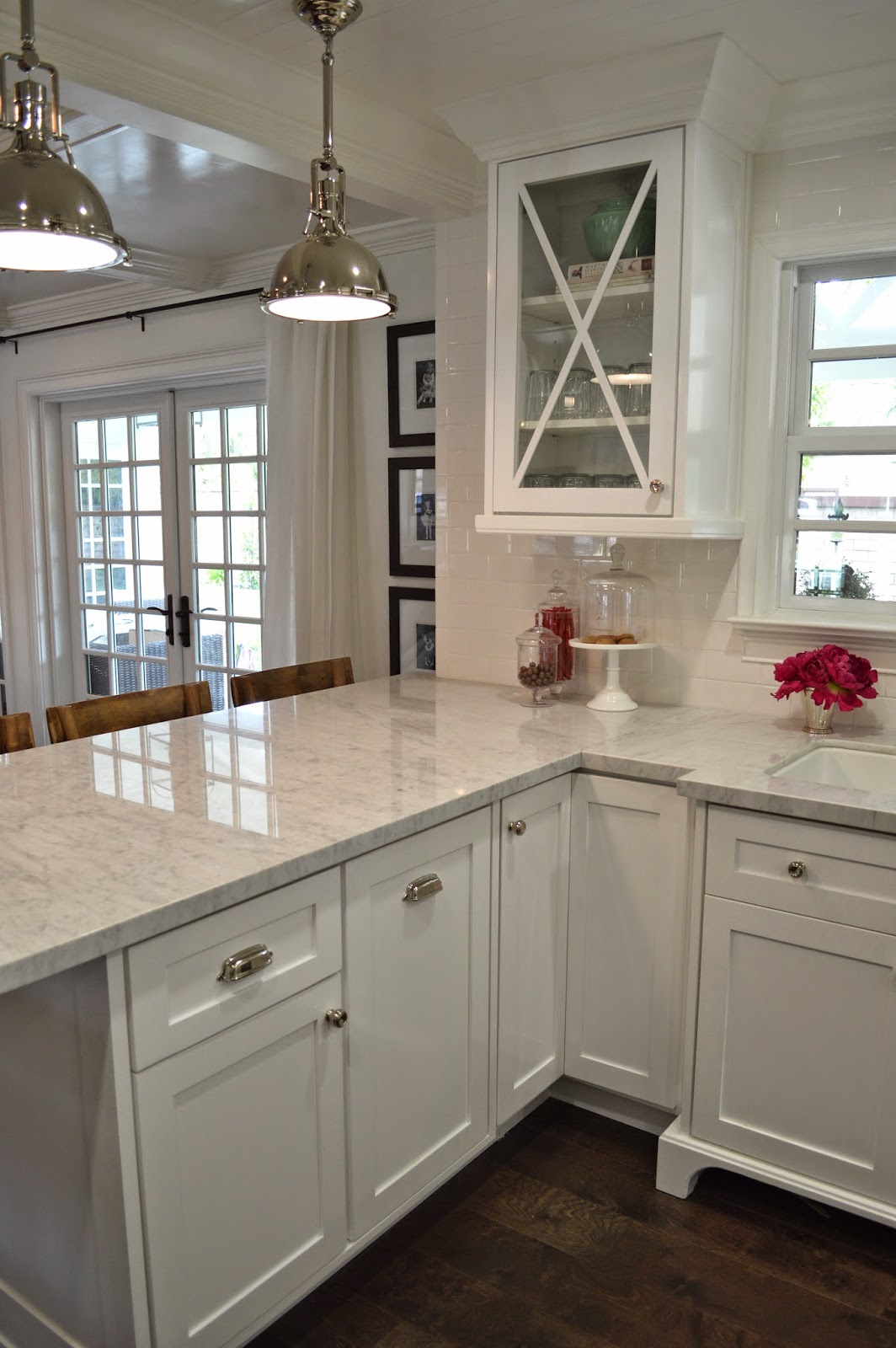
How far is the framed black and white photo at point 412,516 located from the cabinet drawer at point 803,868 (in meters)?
1.81

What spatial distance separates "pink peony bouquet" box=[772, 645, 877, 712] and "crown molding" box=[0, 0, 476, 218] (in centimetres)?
162

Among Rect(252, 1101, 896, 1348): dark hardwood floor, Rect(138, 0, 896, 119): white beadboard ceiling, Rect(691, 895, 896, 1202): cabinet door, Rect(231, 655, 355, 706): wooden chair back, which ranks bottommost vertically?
Rect(252, 1101, 896, 1348): dark hardwood floor

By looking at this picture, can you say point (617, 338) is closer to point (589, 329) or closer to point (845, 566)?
point (589, 329)

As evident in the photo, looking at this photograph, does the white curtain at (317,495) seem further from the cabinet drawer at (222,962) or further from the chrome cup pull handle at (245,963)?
the chrome cup pull handle at (245,963)

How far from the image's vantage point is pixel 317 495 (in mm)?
3834

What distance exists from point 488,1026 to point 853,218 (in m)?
2.05

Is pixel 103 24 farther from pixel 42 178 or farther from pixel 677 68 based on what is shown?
pixel 677 68

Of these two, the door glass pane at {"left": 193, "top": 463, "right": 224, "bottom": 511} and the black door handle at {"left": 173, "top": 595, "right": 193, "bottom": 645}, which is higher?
the door glass pane at {"left": 193, "top": 463, "right": 224, "bottom": 511}

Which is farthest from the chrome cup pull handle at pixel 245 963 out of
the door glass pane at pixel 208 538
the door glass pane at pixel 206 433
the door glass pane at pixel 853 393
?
the door glass pane at pixel 206 433

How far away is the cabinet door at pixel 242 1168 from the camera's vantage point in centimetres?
148

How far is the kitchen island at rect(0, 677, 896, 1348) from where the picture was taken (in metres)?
1.46

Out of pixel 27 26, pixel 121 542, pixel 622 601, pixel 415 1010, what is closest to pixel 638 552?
pixel 622 601

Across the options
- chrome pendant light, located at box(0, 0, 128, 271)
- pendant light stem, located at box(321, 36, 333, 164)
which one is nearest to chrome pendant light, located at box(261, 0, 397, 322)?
pendant light stem, located at box(321, 36, 333, 164)

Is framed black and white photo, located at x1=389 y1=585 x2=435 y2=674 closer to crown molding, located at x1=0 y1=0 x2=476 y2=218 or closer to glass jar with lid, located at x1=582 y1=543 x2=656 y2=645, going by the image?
glass jar with lid, located at x1=582 y1=543 x2=656 y2=645
